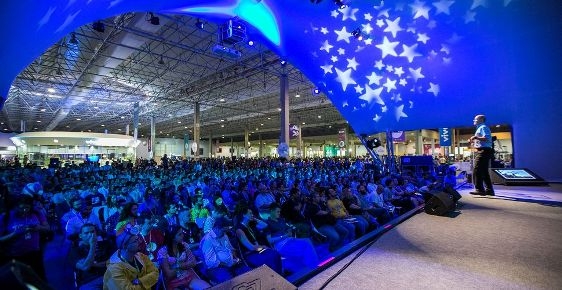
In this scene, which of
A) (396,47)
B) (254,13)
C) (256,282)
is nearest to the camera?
(256,282)

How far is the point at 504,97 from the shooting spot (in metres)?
7.14

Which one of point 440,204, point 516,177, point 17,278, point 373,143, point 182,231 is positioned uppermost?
→ point 373,143

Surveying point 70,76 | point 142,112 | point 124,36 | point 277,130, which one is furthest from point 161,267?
point 277,130

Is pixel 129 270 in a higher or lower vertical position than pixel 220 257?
higher

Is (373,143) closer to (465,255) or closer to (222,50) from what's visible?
(222,50)

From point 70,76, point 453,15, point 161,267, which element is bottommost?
point 161,267

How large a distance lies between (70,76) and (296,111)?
1777 cm

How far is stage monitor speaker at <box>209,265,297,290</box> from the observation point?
1667 mm

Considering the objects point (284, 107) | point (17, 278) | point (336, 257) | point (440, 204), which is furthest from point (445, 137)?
point (17, 278)

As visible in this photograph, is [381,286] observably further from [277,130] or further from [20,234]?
[277,130]

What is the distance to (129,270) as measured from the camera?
8.56 ft

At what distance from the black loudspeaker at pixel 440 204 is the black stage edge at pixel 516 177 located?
125 inches

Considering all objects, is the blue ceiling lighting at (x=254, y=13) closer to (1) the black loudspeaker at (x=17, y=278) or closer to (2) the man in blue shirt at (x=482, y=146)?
(2) the man in blue shirt at (x=482, y=146)

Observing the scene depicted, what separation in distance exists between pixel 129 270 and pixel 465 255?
3.29 metres
